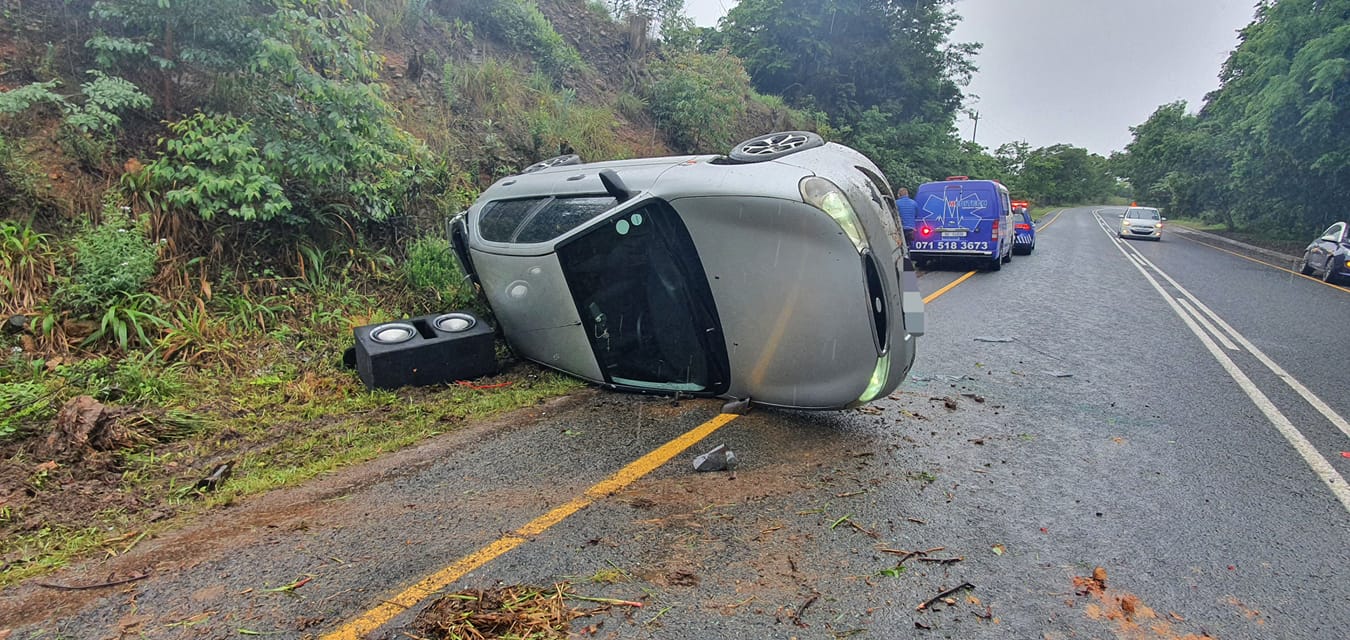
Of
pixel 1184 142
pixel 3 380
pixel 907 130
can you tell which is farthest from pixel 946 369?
pixel 1184 142

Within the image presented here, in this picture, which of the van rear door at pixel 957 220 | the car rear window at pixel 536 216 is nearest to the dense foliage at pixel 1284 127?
the van rear door at pixel 957 220

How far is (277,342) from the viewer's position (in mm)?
5254

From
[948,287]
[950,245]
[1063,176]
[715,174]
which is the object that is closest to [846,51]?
[950,245]

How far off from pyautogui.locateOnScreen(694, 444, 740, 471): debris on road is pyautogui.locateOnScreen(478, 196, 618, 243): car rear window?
173cm

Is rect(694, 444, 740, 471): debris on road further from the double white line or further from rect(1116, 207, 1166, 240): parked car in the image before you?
rect(1116, 207, 1166, 240): parked car

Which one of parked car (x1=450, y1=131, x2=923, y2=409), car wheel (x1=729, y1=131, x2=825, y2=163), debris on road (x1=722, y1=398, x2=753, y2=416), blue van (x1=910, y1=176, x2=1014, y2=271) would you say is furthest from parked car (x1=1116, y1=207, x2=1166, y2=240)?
debris on road (x1=722, y1=398, x2=753, y2=416)

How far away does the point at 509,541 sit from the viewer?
2.73 meters

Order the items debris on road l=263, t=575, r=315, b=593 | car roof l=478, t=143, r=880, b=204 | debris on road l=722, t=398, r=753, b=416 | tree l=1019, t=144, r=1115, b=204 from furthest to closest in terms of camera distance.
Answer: tree l=1019, t=144, r=1115, b=204
debris on road l=722, t=398, r=753, b=416
car roof l=478, t=143, r=880, b=204
debris on road l=263, t=575, r=315, b=593

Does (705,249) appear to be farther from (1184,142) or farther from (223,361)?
(1184,142)

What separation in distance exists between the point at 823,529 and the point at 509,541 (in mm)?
1345

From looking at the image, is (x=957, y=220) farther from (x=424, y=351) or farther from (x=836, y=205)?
(x=424, y=351)

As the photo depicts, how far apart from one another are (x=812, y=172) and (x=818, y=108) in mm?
22394

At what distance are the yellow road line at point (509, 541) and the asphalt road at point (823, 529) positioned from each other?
0.01m

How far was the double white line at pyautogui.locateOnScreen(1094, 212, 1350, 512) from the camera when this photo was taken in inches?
147
